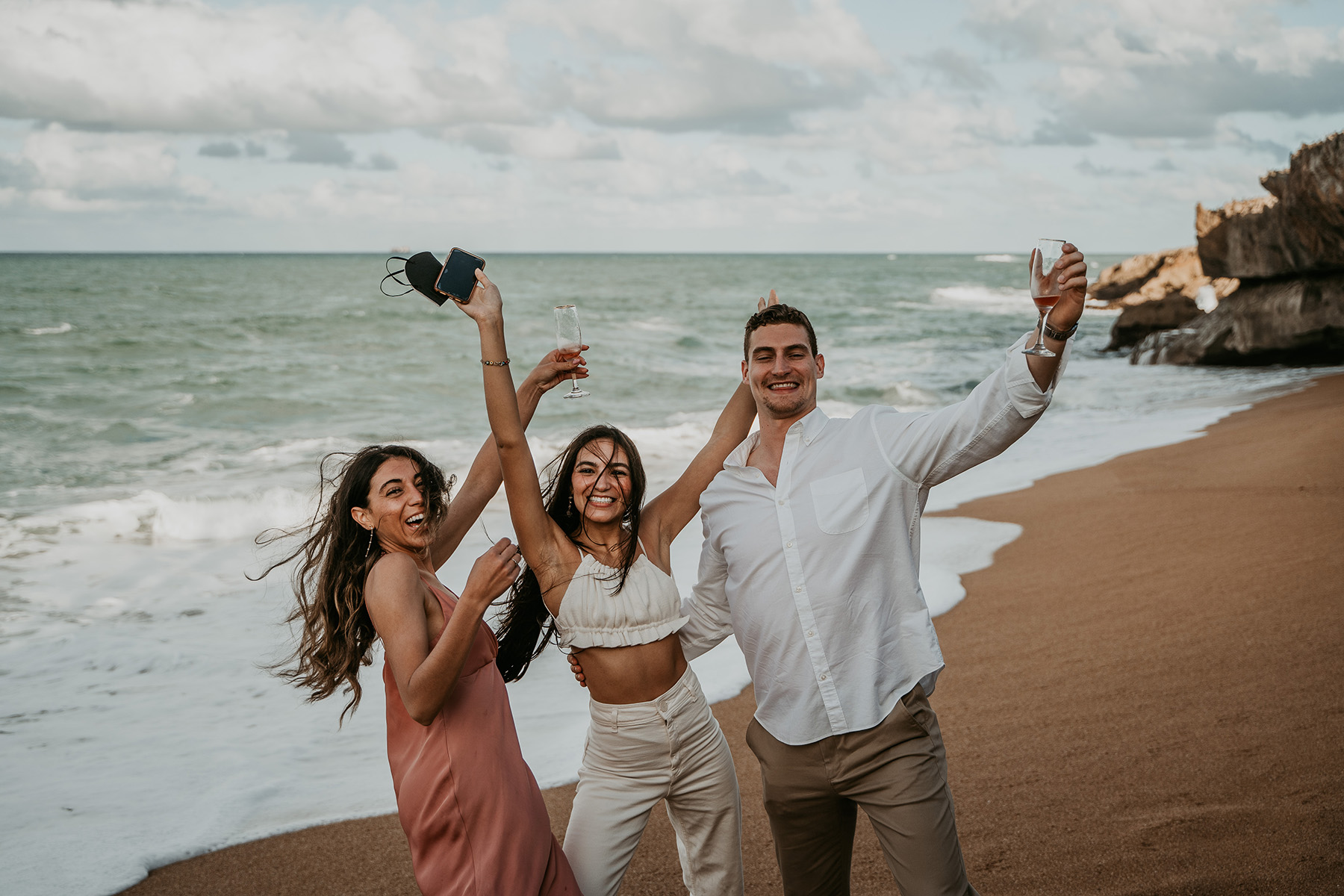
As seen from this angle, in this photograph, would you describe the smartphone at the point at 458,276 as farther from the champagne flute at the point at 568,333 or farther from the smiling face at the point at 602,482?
the smiling face at the point at 602,482

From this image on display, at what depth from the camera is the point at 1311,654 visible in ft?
16.9

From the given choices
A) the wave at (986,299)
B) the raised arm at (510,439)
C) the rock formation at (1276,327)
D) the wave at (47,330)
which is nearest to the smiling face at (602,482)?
the raised arm at (510,439)

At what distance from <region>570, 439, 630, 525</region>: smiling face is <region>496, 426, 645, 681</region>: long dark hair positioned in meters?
0.02

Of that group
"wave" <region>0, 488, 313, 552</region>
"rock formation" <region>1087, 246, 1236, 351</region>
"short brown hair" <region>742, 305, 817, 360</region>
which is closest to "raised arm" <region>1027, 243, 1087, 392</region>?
"short brown hair" <region>742, 305, 817, 360</region>

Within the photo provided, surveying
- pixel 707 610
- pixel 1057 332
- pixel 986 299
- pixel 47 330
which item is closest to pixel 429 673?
pixel 707 610

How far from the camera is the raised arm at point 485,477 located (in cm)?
336

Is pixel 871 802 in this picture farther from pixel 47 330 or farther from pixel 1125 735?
pixel 47 330

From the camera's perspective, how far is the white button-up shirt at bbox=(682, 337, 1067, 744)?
2.87 meters

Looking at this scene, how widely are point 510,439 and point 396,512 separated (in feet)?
1.39

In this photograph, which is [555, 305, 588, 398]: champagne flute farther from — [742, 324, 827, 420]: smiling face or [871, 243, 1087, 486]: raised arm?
[871, 243, 1087, 486]: raised arm

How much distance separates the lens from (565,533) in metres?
3.33

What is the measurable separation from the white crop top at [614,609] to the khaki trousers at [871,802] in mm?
488

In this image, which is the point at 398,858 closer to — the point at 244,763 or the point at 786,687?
the point at 244,763

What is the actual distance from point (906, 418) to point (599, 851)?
1.66 metres
